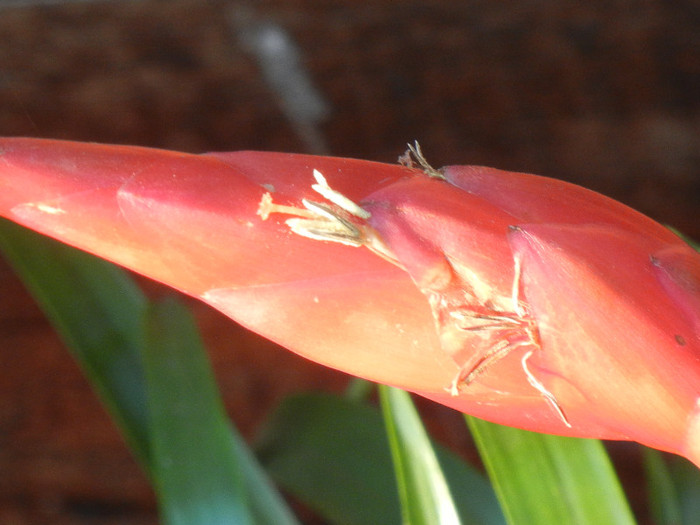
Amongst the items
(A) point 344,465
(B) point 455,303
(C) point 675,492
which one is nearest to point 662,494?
(C) point 675,492

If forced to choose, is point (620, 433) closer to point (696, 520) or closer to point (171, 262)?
point (171, 262)

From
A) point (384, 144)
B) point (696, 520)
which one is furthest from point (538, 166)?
point (696, 520)

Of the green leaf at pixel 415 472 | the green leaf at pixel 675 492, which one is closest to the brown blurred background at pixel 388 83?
the green leaf at pixel 675 492

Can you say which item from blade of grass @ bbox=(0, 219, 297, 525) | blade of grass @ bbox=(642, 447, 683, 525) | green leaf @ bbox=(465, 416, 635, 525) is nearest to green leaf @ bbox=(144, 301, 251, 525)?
blade of grass @ bbox=(0, 219, 297, 525)

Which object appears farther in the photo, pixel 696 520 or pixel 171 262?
pixel 696 520

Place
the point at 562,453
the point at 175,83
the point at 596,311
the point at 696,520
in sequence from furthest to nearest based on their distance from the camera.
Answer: the point at 175,83 → the point at 696,520 → the point at 562,453 → the point at 596,311

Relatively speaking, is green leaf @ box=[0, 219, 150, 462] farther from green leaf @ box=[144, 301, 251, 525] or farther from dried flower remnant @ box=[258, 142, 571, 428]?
dried flower remnant @ box=[258, 142, 571, 428]
